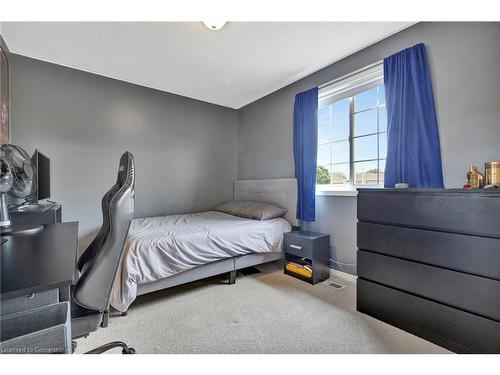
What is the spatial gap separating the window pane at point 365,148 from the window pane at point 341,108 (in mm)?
373

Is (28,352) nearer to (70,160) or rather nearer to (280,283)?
(280,283)

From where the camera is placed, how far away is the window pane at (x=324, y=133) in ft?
9.68

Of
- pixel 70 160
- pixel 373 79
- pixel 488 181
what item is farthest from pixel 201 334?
pixel 373 79

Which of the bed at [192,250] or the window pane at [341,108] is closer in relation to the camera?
the bed at [192,250]

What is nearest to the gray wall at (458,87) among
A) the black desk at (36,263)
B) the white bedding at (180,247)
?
the white bedding at (180,247)

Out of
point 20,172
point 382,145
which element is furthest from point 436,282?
point 20,172

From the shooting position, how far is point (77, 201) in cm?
289

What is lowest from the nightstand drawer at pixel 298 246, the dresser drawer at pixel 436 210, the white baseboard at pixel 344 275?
the white baseboard at pixel 344 275

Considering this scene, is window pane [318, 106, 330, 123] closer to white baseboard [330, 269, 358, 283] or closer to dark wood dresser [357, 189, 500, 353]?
dark wood dresser [357, 189, 500, 353]

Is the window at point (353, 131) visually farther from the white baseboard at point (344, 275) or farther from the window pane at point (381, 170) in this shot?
the white baseboard at point (344, 275)

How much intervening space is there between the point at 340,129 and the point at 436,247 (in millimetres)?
1705

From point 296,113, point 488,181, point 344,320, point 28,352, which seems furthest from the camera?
point 296,113

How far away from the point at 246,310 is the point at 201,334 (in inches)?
18.0

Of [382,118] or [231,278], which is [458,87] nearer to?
[382,118]
